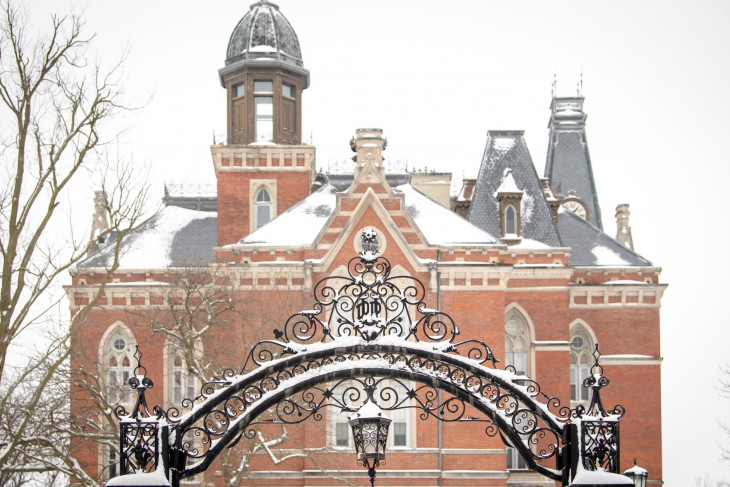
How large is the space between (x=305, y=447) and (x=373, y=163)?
310 inches

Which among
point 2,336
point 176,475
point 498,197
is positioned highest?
point 498,197

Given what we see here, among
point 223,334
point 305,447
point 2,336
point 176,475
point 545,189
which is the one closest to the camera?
point 176,475

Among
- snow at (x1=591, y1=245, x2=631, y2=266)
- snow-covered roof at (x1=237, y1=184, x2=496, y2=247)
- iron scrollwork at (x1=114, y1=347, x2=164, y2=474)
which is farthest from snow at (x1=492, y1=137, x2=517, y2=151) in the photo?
iron scrollwork at (x1=114, y1=347, x2=164, y2=474)

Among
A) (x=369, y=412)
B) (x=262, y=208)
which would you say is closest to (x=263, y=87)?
(x=262, y=208)

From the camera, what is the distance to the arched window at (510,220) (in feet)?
123

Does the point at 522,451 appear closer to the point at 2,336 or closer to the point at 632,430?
the point at 2,336

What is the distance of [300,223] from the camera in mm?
34844

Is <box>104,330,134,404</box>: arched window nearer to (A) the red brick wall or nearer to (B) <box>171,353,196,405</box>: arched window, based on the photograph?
(B) <box>171,353,196,405</box>: arched window

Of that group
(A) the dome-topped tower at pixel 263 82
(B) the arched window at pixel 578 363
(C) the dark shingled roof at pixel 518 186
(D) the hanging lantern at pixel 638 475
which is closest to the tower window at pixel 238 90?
(A) the dome-topped tower at pixel 263 82

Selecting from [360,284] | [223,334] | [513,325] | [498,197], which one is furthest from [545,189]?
[360,284]

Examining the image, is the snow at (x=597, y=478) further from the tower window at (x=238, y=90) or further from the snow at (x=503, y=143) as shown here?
the snow at (x=503, y=143)

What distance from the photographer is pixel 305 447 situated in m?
32.3

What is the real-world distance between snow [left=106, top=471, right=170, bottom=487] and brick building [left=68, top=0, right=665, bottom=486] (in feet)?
57.7

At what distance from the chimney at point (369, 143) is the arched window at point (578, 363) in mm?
8462
